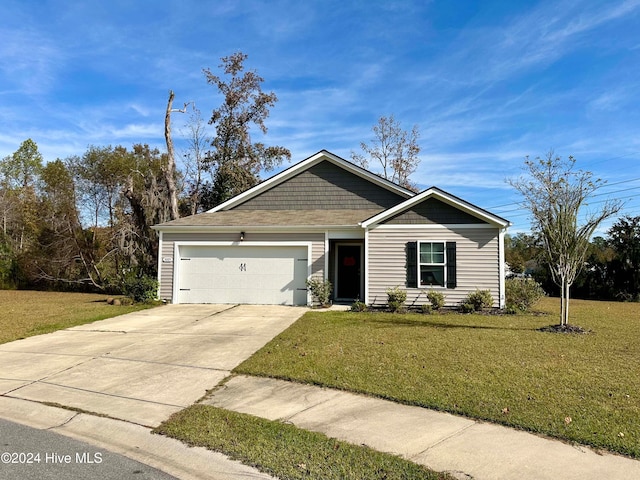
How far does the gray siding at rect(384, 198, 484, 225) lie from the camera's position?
536 inches

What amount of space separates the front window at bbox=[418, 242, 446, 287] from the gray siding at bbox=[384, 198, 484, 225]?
756 mm

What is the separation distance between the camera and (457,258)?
44.5 feet

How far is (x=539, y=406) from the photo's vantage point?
4.73m

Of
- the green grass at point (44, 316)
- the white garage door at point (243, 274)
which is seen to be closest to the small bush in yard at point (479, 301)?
the white garage door at point (243, 274)

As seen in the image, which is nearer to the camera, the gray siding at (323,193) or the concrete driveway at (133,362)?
the concrete driveway at (133,362)

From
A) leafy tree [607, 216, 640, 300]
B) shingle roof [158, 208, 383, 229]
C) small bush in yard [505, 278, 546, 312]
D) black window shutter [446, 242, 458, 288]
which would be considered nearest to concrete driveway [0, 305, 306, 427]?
shingle roof [158, 208, 383, 229]

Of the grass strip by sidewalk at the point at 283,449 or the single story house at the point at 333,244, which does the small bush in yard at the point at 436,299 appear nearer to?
the single story house at the point at 333,244

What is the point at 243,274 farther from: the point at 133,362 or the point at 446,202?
the point at 133,362

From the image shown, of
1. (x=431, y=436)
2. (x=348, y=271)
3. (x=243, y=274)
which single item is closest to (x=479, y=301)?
(x=348, y=271)

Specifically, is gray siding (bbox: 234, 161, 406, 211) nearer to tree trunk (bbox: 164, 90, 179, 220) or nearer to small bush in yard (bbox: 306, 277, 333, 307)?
small bush in yard (bbox: 306, 277, 333, 307)

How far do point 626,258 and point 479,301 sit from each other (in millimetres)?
14795

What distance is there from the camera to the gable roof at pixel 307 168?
16.7 metres

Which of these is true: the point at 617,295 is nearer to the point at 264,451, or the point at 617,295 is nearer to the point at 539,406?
the point at 539,406

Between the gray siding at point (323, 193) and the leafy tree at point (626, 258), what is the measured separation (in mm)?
14530
